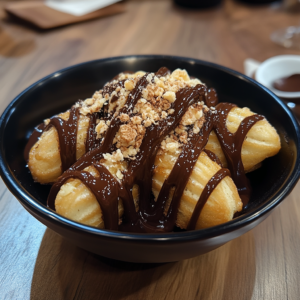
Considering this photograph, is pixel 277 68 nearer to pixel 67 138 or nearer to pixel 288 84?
pixel 288 84

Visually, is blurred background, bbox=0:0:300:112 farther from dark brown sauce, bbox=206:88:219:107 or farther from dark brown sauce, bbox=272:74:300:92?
dark brown sauce, bbox=206:88:219:107

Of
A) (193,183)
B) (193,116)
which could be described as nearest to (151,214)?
(193,183)

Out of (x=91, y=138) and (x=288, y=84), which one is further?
(x=288, y=84)

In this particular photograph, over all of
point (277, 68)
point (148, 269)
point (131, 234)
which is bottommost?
point (148, 269)

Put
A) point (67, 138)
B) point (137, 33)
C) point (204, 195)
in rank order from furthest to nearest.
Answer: point (137, 33)
point (67, 138)
point (204, 195)

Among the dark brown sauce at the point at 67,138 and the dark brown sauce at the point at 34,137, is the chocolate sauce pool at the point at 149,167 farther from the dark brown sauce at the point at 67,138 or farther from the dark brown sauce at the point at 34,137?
the dark brown sauce at the point at 34,137

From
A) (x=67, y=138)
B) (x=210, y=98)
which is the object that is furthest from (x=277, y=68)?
(x=67, y=138)

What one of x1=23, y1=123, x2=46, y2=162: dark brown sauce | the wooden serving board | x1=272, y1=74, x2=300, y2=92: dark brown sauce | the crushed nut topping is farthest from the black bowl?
the wooden serving board

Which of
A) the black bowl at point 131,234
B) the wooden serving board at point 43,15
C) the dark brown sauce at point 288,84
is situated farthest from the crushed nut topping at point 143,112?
the wooden serving board at point 43,15

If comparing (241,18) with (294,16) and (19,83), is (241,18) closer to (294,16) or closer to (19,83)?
(294,16)
